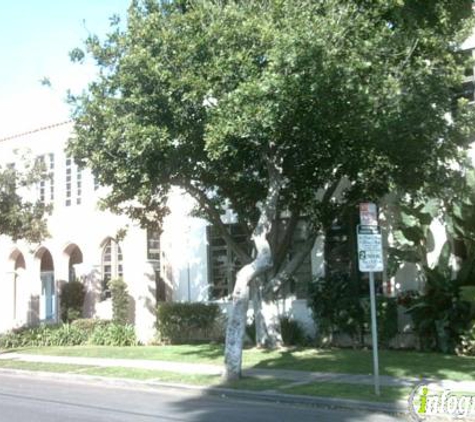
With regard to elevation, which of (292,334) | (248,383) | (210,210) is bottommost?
(248,383)

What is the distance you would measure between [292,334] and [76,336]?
815 cm

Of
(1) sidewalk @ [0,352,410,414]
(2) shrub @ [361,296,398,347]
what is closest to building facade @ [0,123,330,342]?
(2) shrub @ [361,296,398,347]

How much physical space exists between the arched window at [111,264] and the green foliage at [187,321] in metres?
5.68

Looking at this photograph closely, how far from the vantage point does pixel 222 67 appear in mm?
13008

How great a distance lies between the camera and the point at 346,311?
62.1ft

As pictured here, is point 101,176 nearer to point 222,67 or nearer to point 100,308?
point 222,67

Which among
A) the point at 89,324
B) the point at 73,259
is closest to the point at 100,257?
the point at 73,259

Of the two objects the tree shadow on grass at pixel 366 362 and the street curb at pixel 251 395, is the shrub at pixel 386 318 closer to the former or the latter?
the tree shadow on grass at pixel 366 362

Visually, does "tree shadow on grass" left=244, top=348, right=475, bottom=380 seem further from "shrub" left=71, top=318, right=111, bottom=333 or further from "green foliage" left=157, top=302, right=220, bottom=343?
"shrub" left=71, top=318, right=111, bottom=333

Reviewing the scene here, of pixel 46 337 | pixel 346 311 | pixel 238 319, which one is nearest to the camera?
pixel 238 319

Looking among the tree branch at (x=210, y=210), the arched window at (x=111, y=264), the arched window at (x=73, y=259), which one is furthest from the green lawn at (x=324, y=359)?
the arched window at (x=73, y=259)

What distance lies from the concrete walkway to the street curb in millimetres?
1186

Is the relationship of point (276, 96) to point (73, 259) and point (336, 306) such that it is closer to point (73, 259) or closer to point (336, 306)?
point (336, 306)

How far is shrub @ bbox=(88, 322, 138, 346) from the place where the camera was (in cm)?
2277
